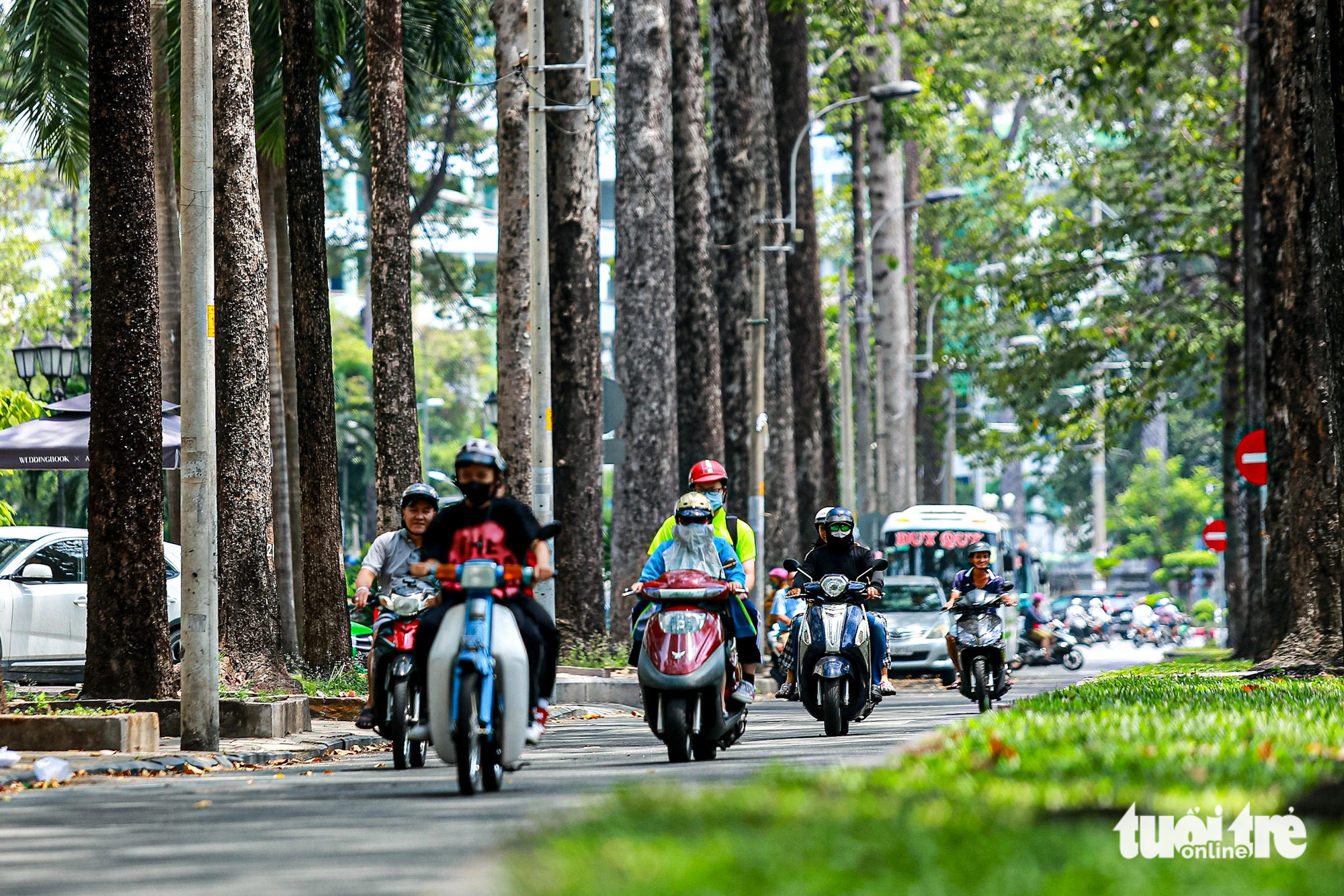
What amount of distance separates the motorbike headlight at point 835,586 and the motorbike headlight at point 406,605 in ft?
13.8

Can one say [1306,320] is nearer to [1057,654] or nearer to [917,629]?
[917,629]

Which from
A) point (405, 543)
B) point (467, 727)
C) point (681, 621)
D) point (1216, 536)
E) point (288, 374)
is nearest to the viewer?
point (467, 727)

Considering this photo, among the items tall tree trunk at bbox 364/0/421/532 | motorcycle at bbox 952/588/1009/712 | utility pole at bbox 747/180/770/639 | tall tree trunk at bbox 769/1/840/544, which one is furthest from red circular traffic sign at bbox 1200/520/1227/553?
tall tree trunk at bbox 364/0/421/532

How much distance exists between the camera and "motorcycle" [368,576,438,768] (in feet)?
41.0

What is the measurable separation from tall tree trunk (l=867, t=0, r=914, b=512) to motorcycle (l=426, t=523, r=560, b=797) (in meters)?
33.8

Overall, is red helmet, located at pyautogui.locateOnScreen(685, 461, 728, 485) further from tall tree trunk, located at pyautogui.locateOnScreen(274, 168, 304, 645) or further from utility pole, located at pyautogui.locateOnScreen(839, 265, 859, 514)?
utility pole, located at pyautogui.locateOnScreen(839, 265, 859, 514)

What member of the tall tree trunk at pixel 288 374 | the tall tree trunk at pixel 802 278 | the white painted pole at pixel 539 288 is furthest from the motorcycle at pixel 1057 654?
the white painted pole at pixel 539 288

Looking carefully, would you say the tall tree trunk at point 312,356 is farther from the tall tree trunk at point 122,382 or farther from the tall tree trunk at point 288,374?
the tall tree trunk at point 122,382

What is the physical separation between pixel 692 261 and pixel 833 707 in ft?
41.9

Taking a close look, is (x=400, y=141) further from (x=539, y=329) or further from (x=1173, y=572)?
(x=1173, y=572)

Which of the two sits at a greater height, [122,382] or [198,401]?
[122,382]

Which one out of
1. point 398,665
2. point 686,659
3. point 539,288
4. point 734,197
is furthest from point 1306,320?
point 734,197

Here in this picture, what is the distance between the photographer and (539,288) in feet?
65.4

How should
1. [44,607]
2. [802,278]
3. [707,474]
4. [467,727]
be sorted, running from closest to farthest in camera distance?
1. [467,727]
2. [707,474]
3. [44,607]
4. [802,278]
